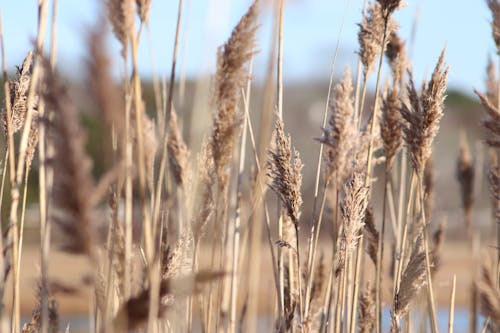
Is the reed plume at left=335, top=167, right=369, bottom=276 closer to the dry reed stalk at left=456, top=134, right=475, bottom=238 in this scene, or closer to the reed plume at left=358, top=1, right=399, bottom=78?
the reed plume at left=358, top=1, right=399, bottom=78

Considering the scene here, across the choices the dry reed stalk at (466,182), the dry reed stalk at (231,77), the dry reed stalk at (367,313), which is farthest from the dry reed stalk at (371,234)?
the dry reed stalk at (466,182)

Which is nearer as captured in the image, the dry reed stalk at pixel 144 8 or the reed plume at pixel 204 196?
the dry reed stalk at pixel 144 8

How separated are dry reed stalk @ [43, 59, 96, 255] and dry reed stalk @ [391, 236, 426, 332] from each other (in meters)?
0.99

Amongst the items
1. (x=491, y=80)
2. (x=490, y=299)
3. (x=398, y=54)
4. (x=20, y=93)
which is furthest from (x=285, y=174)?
(x=491, y=80)

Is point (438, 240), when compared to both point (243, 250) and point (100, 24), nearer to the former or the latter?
point (243, 250)

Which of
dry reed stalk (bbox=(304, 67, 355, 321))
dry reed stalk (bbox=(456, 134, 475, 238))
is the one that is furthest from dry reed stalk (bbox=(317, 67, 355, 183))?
dry reed stalk (bbox=(456, 134, 475, 238))

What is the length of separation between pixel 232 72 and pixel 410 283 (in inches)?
28.9

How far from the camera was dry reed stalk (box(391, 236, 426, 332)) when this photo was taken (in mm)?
1838

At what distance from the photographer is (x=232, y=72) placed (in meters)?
1.45

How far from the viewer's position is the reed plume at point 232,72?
4.73ft

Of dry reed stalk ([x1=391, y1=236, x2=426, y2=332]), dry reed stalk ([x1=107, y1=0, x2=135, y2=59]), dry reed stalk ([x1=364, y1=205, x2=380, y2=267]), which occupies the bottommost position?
dry reed stalk ([x1=391, y1=236, x2=426, y2=332])

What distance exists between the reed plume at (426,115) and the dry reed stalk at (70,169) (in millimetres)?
935

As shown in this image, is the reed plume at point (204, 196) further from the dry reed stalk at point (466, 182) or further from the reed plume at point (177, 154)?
the dry reed stalk at point (466, 182)

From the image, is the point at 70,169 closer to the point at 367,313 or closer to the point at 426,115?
the point at 426,115
